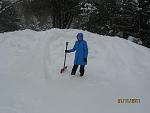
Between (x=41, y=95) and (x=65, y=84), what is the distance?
1.36m

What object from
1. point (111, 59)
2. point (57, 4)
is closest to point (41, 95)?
point (111, 59)

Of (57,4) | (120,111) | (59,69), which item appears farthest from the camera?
(57,4)

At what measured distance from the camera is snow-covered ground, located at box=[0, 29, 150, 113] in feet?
32.0

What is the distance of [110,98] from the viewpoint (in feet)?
34.4

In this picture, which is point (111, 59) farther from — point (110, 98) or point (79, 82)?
point (110, 98)

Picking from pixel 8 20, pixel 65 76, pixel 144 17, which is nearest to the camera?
pixel 65 76

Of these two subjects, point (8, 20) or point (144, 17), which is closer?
point (144, 17)

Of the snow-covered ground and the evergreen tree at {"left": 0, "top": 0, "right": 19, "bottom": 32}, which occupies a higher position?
the snow-covered ground

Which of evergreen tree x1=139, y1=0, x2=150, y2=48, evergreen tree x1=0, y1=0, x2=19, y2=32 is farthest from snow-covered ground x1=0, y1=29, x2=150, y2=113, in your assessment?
evergreen tree x1=0, y1=0, x2=19, y2=32

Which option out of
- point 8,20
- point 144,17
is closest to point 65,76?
point 144,17

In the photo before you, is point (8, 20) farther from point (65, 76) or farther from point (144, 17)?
point (65, 76)

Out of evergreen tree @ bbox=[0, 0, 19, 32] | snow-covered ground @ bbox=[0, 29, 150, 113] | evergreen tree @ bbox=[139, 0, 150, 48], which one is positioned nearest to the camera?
snow-covered ground @ bbox=[0, 29, 150, 113]

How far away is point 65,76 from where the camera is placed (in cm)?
1244

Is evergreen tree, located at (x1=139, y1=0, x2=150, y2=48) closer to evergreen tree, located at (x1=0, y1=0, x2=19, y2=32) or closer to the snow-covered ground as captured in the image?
the snow-covered ground
